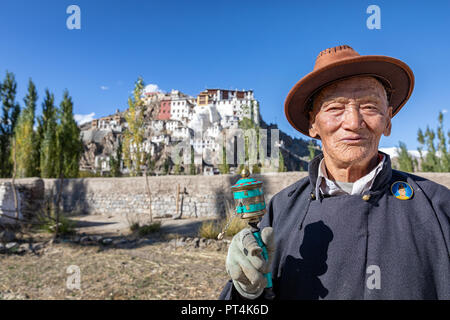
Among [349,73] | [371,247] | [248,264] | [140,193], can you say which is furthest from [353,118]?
[140,193]

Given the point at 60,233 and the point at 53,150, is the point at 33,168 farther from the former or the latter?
the point at 60,233

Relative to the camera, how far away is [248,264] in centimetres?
107

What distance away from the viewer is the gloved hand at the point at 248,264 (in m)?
1.07

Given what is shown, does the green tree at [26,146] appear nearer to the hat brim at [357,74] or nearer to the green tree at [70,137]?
the green tree at [70,137]

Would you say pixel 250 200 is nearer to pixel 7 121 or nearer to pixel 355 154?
pixel 355 154

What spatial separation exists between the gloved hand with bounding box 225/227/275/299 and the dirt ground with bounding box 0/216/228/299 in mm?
3732

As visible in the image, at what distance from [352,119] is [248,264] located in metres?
0.95

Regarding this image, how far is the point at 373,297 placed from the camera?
3.99 feet

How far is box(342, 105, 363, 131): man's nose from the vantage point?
140cm

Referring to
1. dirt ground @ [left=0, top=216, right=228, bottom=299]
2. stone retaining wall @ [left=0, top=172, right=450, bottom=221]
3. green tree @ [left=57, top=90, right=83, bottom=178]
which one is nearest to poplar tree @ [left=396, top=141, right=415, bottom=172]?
stone retaining wall @ [left=0, top=172, right=450, bottom=221]

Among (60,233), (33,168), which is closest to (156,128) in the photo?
(33,168)

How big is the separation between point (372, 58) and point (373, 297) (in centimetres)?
123

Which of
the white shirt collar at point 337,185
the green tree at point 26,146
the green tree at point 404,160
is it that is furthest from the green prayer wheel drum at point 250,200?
the green tree at point 26,146
